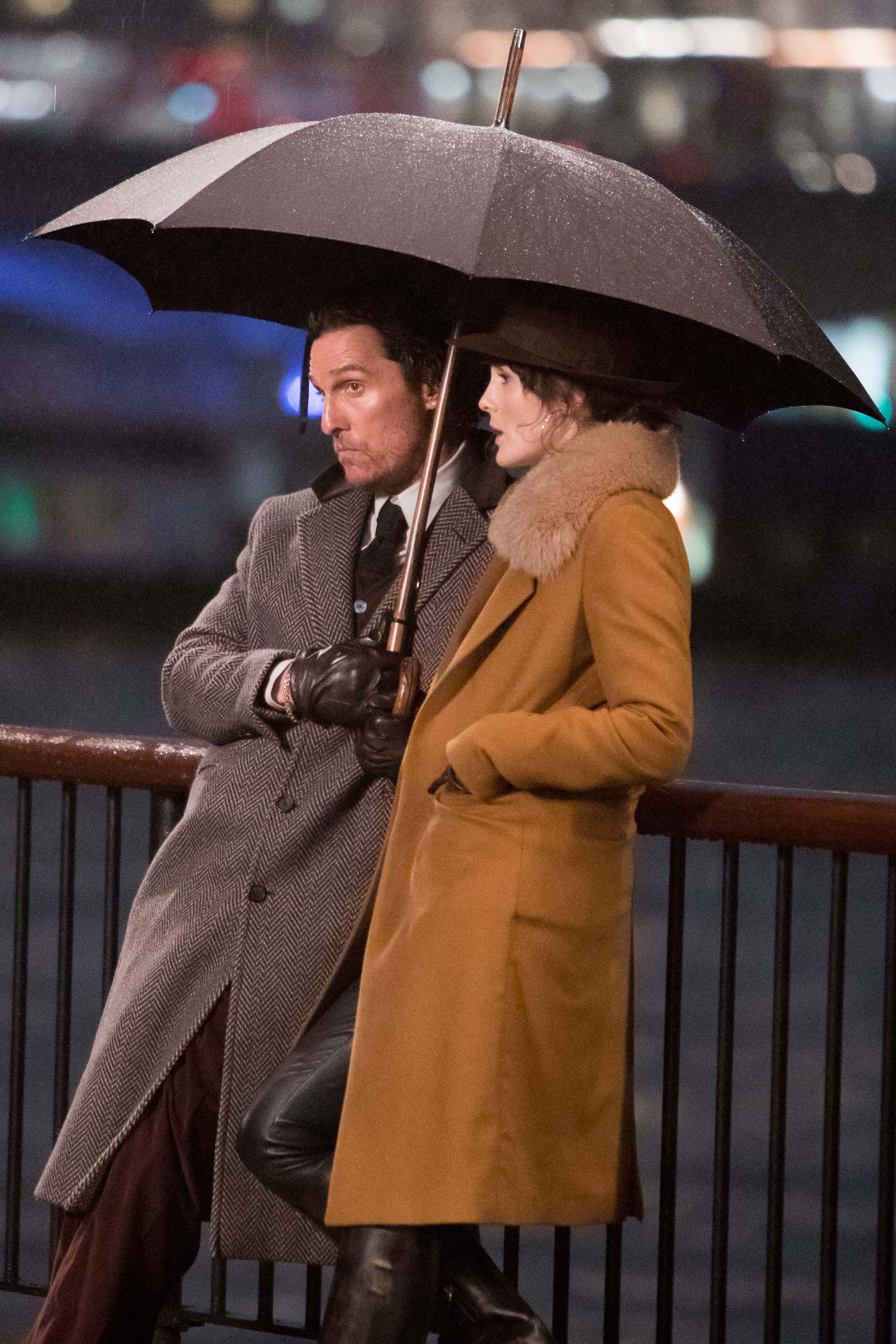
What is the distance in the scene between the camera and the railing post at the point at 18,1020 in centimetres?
393

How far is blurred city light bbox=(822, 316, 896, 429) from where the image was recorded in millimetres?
45812

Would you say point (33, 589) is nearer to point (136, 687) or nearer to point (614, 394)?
point (136, 687)

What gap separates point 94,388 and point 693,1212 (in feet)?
173

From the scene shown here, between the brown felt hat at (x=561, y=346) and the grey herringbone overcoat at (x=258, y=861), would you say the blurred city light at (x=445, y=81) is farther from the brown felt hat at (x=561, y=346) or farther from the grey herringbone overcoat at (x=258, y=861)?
the brown felt hat at (x=561, y=346)

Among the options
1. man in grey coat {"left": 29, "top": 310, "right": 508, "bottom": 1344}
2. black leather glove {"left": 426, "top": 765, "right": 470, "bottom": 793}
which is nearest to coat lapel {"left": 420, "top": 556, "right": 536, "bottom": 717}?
black leather glove {"left": 426, "top": 765, "right": 470, "bottom": 793}

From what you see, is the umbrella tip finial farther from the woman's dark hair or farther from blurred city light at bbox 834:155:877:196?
blurred city light at bbox 834:155:877:196

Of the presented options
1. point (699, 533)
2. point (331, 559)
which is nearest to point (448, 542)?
point (331, 559)

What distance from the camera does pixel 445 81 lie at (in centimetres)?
5619

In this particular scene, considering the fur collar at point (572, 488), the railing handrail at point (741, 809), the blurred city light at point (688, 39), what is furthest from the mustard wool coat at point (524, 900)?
the blurred city light at point (688, 39)

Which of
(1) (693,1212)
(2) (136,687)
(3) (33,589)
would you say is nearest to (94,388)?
(3) (33,589)

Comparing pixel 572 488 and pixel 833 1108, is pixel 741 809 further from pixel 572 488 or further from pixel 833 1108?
pixel 572 488

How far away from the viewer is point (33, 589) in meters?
40.3

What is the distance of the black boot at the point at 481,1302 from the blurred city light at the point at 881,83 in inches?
2275

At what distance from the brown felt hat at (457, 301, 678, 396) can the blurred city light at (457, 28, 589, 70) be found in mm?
54618
